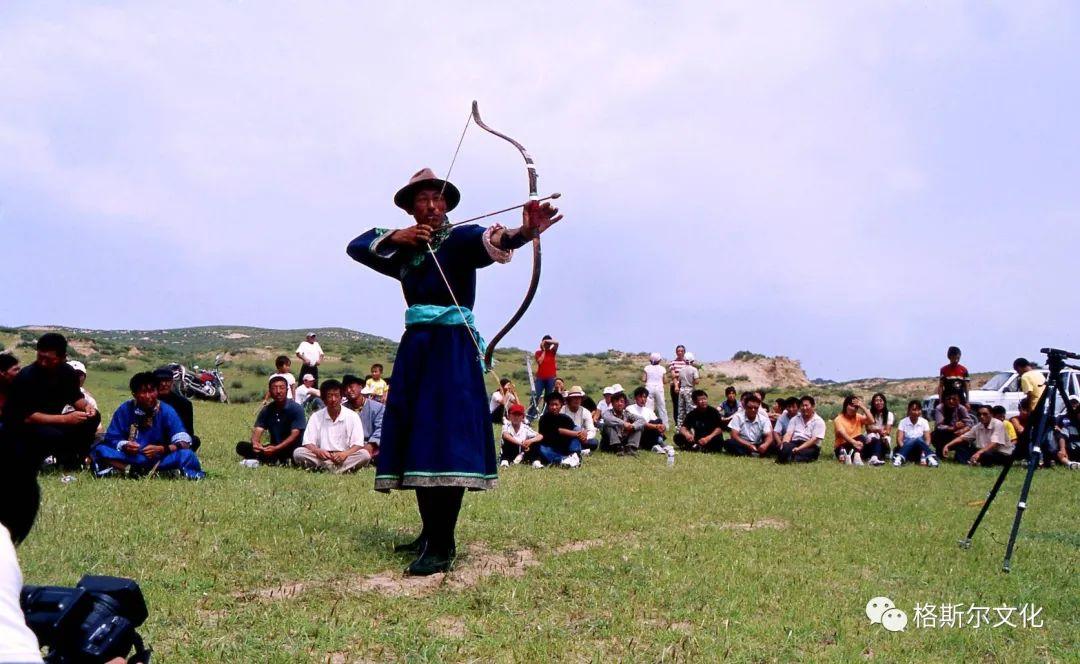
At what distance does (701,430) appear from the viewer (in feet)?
50.6

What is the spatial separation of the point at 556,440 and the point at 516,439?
0.56 m

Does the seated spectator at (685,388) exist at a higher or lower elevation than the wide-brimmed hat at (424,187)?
lower

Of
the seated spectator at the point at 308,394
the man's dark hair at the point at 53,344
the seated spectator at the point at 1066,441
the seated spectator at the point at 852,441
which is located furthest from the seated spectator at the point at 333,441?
the seated spectator at the point at 1066,441

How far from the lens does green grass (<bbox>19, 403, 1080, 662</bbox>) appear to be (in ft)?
13.6

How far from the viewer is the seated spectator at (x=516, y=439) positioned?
12.1 m

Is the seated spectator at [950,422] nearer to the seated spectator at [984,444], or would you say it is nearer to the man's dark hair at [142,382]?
the seated spectator at [984,444]

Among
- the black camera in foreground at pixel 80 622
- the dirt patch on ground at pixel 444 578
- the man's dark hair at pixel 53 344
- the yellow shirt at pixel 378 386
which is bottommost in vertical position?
the dirt patch on ground at pixel 444 578

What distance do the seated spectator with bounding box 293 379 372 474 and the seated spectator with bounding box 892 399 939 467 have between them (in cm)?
832

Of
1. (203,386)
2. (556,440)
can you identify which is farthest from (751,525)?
(203,386)

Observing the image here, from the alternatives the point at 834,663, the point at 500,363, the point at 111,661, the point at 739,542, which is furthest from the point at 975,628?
the point at 500,363

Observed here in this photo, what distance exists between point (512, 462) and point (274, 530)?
6284mm

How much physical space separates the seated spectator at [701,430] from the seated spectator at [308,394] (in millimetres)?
6221

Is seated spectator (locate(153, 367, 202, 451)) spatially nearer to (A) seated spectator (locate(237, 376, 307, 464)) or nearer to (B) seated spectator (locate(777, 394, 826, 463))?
(A) seated spectator (locate(237, 376, 307, 464))

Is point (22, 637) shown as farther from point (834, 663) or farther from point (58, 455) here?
point (58, 455)
